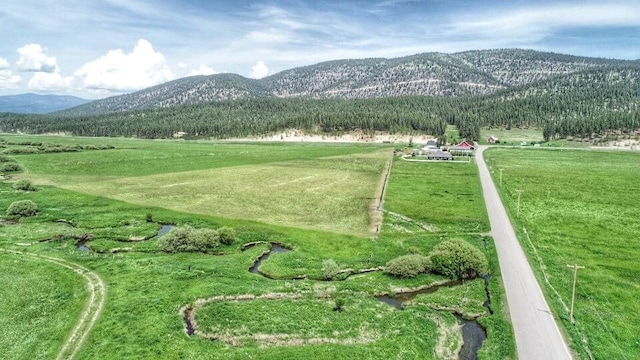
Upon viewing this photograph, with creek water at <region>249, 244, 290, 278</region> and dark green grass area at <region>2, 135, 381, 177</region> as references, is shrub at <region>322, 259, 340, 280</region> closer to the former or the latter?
creek water at <region>249, 244, 290, 278</region>

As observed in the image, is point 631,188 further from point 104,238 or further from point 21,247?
point 21,247

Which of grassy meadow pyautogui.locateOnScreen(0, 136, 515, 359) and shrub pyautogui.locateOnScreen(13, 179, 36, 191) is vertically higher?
shrub pyautogui.locateOnScreen(13, 179, 36, 191)

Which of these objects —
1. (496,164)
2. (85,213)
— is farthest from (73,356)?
(496,164)

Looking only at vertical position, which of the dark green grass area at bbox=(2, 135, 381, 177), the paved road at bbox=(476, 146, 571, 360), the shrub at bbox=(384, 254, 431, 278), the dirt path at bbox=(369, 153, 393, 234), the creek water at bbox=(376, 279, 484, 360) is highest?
the dark green grass area at bbox=(2, 135, 381, 177)

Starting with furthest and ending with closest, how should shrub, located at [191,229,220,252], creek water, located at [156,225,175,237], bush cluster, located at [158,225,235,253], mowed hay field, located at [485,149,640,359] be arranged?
1. creek water, located at [156,225,175,237]
2. shrub, located at [191,229,220,252]
3. bush cluster, located at [158,225,235,253]
4. mowed hay field, located at [485,149,640,359]

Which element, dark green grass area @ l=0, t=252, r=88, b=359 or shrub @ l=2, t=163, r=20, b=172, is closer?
dark green grass area @ l=0, t=252, r=88, b=359

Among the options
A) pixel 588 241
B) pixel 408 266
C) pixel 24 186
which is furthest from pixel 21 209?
pixel 588 241

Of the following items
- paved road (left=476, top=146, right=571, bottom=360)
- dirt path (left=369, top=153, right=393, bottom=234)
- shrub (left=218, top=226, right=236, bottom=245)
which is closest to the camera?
paved road (left=476, top=146, right=571, bottom=360)

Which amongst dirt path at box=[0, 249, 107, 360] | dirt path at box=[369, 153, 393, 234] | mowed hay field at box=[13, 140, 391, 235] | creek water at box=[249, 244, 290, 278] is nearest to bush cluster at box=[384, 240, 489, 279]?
creek water at box=[249, 244, 290, 278]
